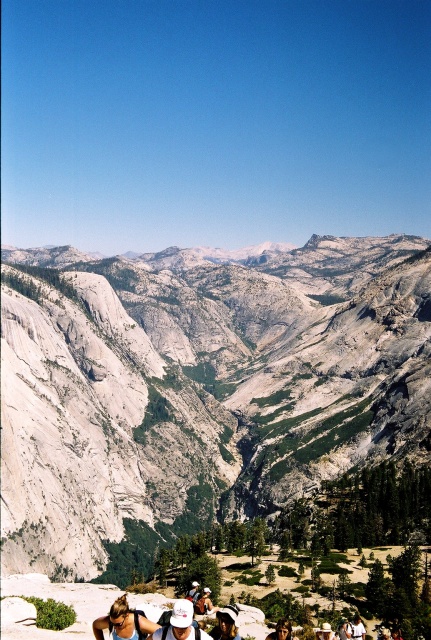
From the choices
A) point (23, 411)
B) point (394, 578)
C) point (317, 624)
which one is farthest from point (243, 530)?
point (23, 411)

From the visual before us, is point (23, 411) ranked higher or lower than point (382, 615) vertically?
higher

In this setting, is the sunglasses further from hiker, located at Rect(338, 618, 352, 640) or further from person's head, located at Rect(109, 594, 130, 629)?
hiker, located at Rect(338, 618, 352, 640)

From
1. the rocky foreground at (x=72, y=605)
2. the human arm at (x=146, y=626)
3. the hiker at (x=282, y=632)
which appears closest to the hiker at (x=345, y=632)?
the rocky foreground at (x=72, y=605)

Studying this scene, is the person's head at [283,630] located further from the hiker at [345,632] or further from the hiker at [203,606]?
the hiker at [345,632]

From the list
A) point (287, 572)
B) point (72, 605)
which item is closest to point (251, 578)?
point (287, 572)

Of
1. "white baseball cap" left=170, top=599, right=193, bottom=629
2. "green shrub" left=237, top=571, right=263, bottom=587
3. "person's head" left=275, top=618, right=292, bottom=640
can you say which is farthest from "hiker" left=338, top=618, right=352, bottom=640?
"green shrub" left=237, top=571, right=263, bottom=587

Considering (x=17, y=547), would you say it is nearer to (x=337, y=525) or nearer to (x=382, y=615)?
(x=337, y=525)
